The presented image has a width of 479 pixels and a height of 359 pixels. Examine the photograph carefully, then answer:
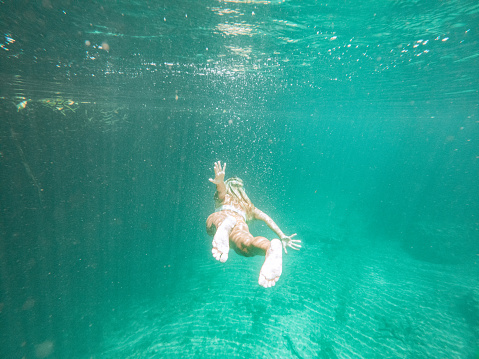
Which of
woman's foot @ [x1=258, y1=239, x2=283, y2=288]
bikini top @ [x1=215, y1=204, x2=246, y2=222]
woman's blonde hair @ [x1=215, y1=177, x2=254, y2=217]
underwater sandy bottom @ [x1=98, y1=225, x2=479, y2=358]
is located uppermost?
woman's blonde hair @ [x1=215, y1=177, x2=254, y2=217]

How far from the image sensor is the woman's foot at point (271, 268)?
2910 mm

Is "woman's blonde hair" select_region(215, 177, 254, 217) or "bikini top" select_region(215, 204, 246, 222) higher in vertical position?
"woman's blonde hair" select_region(215, 177, 254, 217)

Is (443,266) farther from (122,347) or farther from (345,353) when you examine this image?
(122,347)

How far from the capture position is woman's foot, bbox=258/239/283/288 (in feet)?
9.55

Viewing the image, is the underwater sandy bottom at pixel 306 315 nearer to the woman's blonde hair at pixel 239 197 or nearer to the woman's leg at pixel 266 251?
the woman's blonde hair at pixel 239 197

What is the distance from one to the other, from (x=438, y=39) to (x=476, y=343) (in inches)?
466

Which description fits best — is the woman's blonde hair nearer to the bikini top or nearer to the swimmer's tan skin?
the swimmer's tan skin

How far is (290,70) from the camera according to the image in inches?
472

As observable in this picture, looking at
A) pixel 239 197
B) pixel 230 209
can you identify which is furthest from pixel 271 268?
pixel 239 197

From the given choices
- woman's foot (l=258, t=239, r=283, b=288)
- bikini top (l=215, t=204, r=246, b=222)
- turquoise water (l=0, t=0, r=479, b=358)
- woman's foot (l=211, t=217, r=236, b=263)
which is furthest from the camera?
turquoise water (l=0, t=0, r=479, b=358)

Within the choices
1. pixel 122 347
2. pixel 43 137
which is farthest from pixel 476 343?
pixel 43 137

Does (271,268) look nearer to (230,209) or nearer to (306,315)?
(230,209)

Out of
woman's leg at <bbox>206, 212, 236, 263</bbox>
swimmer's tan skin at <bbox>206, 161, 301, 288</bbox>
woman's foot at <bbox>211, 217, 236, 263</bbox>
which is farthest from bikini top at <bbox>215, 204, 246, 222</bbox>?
woman's foot at <bbox>211, 217, 236, 263</bbox>

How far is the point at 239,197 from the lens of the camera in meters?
5.12
